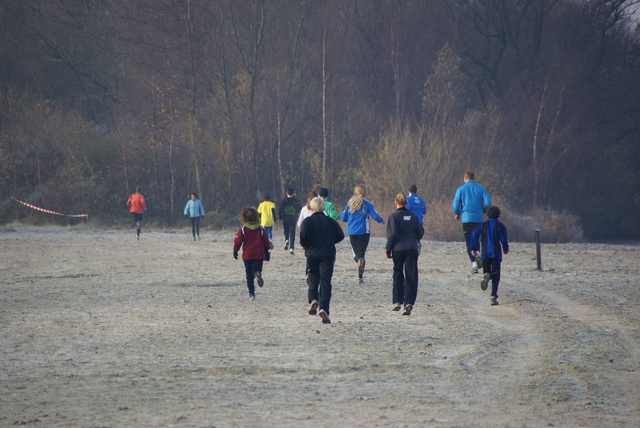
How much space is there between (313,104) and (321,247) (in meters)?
35.8

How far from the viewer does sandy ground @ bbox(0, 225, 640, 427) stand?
6777mm

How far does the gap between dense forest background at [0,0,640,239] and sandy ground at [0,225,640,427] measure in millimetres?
21463

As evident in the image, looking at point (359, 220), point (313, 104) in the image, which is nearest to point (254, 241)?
point (359, 220)

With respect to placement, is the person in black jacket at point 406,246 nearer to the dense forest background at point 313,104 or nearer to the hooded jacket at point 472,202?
the hooded jacket at point 472,202

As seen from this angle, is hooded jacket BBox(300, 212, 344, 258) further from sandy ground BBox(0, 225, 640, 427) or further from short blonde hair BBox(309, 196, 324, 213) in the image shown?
sandy ground BBox(0, 225, 640, 427)

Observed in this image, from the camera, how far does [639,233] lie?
45469 mm

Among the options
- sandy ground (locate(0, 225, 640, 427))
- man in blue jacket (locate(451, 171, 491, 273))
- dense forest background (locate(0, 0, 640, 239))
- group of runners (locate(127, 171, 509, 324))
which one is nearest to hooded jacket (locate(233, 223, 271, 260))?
group of runners (locate(127, 171, 509, 324))

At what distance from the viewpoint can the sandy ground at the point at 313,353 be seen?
678 cm

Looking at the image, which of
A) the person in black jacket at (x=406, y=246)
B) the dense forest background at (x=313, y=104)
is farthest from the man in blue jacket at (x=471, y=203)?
the dense forest background at (x=313, y=104)

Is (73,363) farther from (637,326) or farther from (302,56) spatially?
(302,56)

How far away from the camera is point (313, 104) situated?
4547cm

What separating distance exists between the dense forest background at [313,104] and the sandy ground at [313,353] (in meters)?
21.5

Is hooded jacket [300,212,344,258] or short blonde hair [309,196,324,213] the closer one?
hooded jacket [300,212,344,258]

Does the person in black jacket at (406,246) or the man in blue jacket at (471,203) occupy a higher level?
the man in blue jacket at (471,203)
